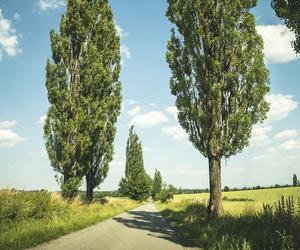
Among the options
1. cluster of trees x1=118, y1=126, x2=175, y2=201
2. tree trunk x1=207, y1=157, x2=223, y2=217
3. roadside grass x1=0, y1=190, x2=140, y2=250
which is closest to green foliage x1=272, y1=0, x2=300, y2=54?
tree trunk x1=207, y1=157, x2=223, y2=217

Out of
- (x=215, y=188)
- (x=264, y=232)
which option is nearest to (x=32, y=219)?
(x=215, y=188)

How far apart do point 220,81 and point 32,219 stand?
36.7 feet

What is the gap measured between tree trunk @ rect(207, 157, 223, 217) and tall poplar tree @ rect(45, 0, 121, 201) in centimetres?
878

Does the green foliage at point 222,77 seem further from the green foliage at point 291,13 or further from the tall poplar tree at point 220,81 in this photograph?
the green foliage at point 291,13

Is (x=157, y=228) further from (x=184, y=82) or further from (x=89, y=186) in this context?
(x=89, y=186)

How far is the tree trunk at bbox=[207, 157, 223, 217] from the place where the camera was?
1490 centimetres

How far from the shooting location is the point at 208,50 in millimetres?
16516

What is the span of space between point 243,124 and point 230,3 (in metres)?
6.75

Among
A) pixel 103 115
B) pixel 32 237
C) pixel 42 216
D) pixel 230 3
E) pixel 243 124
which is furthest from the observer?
pixel 103 115

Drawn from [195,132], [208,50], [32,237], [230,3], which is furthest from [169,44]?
[32,237]

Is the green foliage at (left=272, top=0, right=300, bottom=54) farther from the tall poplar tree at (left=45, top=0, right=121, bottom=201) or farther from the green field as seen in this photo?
the tall poplar tree at (left=45, top=0, right=121, bottom=201)

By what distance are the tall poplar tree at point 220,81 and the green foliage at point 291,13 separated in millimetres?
5510

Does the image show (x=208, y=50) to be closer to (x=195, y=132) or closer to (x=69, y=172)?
(x=195, y=132)

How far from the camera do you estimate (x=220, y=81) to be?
15.9m
